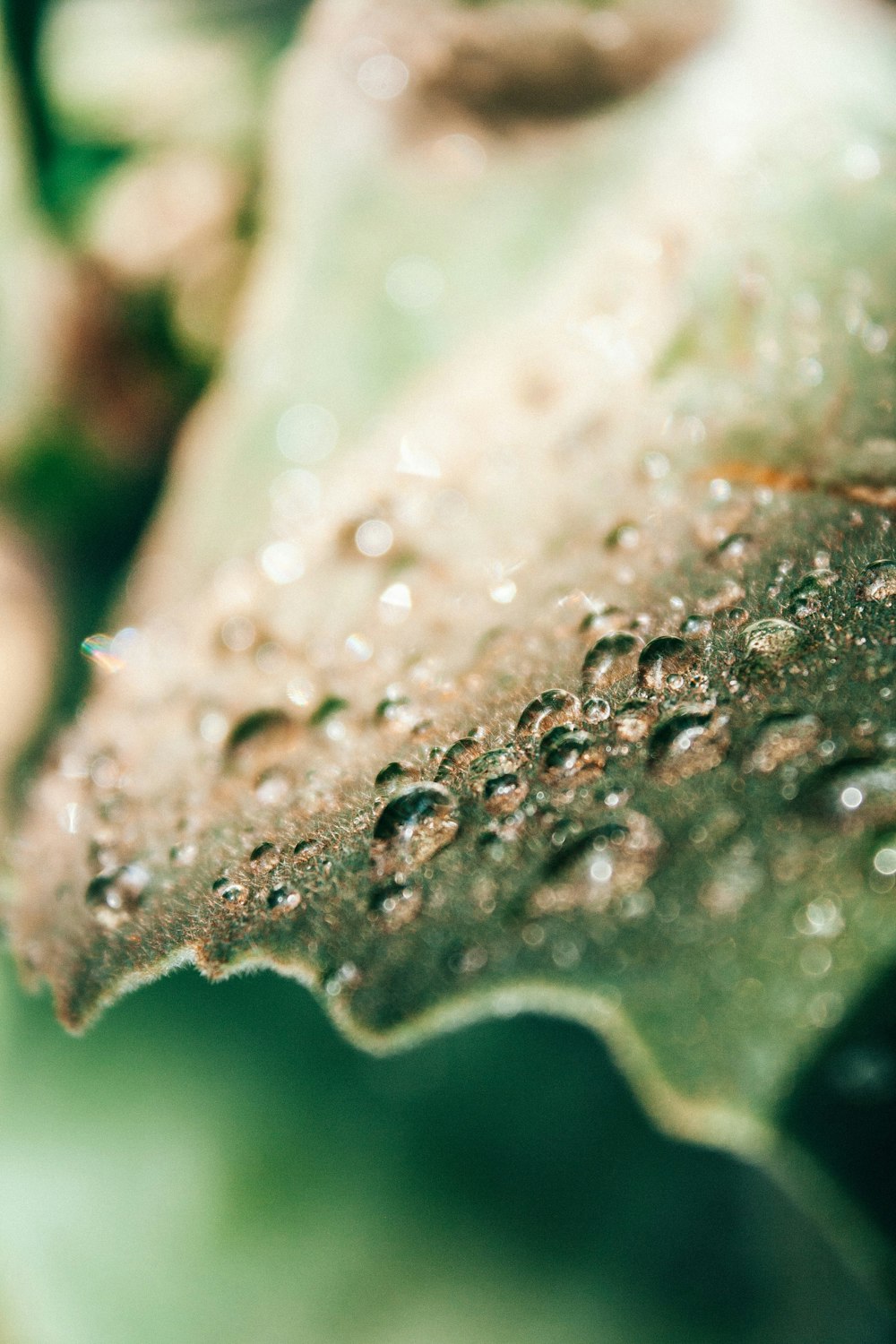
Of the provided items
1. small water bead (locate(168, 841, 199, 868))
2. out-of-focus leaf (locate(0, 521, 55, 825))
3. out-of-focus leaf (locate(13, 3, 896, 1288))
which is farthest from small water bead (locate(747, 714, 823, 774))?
out-of-focus leaf (locate(0, 521, 55, 825))

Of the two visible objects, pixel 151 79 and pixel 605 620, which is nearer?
pixel 605 620

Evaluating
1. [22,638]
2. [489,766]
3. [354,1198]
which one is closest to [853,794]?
[489,766]

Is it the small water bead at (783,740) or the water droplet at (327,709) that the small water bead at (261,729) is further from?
the small water bead at (783,740)

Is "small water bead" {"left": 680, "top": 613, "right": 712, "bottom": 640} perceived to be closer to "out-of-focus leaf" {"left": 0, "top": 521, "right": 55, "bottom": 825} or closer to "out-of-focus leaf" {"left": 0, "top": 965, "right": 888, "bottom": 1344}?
"out-of-focus leaf" {"left": 0, "top": 965, "right": 888, "bottom": 1344}

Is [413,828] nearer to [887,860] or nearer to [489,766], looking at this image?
[489,766]

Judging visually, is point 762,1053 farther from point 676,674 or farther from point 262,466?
point 262,466
